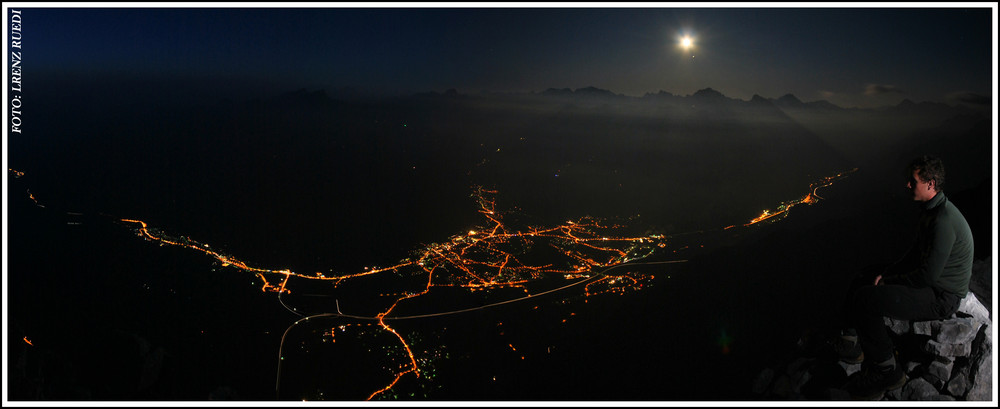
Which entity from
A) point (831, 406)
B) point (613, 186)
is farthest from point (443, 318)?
point (613, 186)

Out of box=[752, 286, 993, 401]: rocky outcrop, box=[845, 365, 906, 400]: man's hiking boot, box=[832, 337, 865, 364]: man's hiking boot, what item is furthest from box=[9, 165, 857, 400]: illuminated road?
box=[845, 365, 906, 400]: man's hiking boot

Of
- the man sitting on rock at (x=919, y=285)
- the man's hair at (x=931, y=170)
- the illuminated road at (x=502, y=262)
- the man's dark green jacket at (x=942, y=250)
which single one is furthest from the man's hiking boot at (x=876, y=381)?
the illuminated road at (x=502, y=262)

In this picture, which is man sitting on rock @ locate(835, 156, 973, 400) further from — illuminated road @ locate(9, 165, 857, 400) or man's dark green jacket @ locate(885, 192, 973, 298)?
illuminated road @ locate(9, 165, 857, 400)

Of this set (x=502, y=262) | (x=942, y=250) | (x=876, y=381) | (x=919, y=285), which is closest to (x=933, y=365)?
→ (x=876, y=381)

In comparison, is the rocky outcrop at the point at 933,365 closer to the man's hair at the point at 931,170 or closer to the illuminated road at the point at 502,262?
the man's hair at the point at 931,170

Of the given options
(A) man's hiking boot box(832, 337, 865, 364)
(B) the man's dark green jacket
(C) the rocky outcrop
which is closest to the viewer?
(B) the man's dark green jacket

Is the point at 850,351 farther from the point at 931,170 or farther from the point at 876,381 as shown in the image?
the point at 931,170
